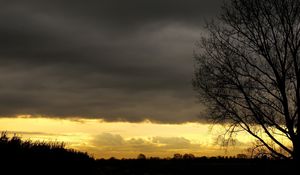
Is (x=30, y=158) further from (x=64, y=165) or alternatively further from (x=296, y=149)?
(x=296, y=149)

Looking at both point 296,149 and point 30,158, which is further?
point 296,149

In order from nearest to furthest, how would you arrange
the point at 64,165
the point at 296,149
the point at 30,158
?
1. the point at 30,158
2. the point at 64,165
3. the point at 296,149

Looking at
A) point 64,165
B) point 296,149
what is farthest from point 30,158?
point 296,149

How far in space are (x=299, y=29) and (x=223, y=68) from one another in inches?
187

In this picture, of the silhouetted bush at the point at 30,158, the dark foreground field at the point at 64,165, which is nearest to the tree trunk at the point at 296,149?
the dark foreground field at the point at 64,165

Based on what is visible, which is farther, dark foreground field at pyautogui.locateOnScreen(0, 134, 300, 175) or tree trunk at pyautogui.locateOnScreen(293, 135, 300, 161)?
tree trunk at pyautogui.locateOnScreen(293, 135, 300, 161)

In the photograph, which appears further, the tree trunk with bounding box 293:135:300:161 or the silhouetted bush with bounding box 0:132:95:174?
the tree trunk with bounding box 293:135:300:161

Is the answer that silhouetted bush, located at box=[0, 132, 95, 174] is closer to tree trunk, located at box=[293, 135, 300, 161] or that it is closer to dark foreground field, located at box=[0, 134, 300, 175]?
dark foreground field, located at box=[0, 134, 300, 175]

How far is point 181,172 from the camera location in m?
29.3

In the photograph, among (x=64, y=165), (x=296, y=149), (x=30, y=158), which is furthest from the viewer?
(x=296, y=149)

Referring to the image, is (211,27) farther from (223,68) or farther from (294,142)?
(294,142)

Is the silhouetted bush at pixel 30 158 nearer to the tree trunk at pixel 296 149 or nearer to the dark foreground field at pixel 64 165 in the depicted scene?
the dark foreground field at pixel 64 165

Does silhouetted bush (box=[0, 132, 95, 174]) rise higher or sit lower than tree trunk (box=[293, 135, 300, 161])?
lower

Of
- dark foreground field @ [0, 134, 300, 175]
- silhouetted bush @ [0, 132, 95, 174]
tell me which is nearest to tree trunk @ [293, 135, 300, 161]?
dark foreground field @ [0, 134, 300, 175]
